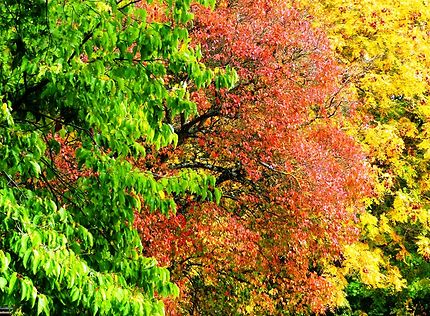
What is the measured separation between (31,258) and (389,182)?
15.4 meters

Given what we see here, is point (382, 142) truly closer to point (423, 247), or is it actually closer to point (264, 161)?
point (423, 247)

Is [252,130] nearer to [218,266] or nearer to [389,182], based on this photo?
[218,266]

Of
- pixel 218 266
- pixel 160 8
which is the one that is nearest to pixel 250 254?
pixel 218 266

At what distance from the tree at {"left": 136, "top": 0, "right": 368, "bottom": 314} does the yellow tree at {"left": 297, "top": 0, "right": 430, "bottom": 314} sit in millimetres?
3619

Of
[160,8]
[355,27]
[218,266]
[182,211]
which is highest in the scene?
[160,8]

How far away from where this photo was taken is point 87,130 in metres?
7.43

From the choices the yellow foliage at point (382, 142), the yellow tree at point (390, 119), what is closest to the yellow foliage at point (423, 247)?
the yellow tree at point (390, 119)

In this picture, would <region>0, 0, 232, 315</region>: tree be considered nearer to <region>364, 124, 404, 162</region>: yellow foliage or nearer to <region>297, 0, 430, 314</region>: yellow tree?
<region>297, 0, 430, 314</region>: yellow tree

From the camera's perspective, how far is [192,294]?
55.3 feet

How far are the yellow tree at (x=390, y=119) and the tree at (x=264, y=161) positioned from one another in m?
3.62

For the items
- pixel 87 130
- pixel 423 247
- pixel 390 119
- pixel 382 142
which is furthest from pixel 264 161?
pixel 390 119

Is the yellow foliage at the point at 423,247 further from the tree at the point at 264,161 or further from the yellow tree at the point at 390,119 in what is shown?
the tree at the point at 264,161

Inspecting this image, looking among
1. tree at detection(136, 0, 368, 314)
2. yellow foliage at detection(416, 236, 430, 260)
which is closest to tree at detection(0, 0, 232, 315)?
tree at detection(136, 0, 368, 314)

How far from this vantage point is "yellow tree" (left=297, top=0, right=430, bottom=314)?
19734 mm
